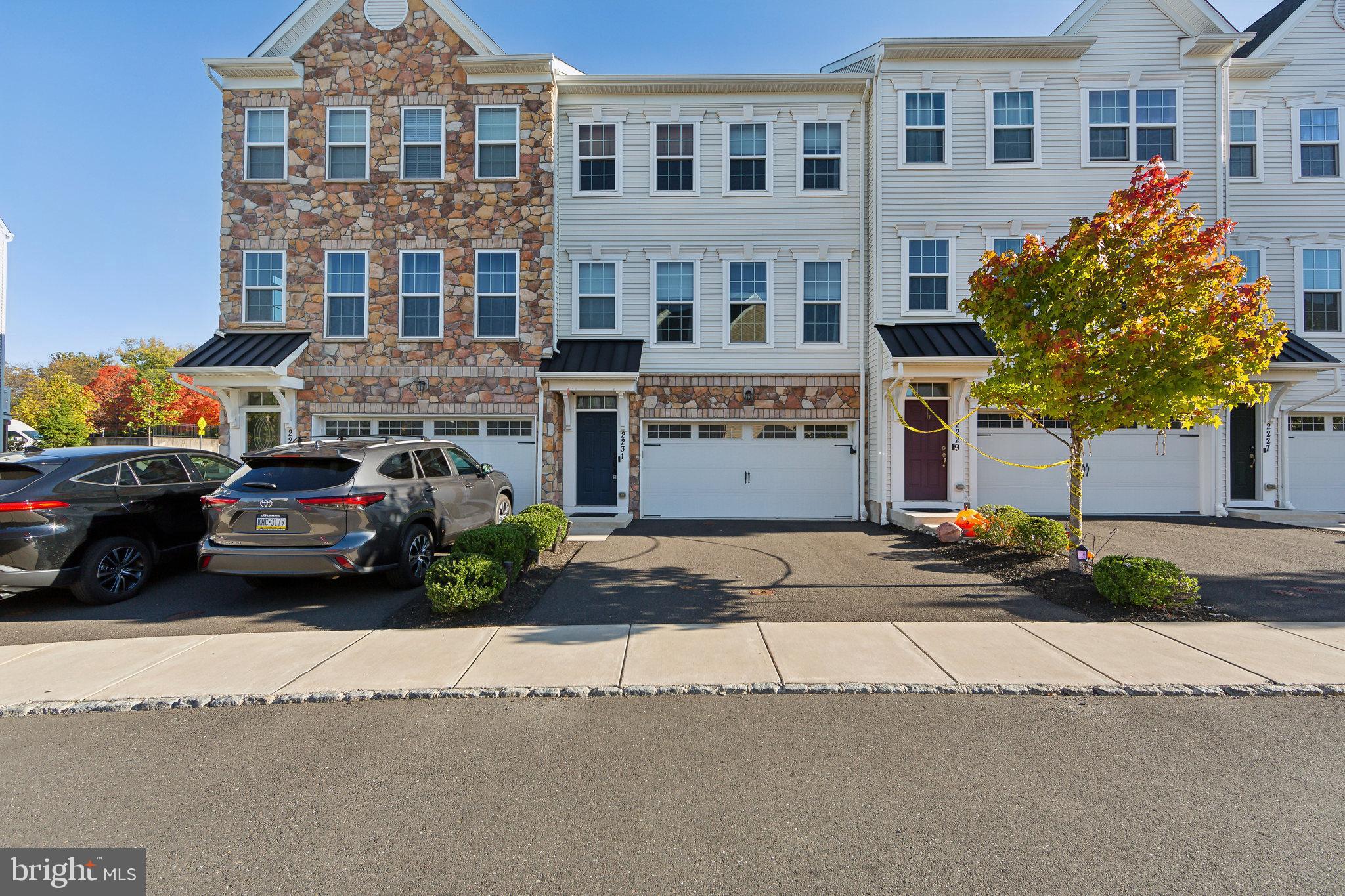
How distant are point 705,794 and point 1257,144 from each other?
62.9 feet

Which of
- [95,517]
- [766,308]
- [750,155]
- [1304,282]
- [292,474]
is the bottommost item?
[95,517]

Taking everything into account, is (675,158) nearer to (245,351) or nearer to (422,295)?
(422,295)

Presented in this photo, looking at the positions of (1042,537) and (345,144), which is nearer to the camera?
(1042,537)

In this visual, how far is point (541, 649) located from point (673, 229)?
1125 cm

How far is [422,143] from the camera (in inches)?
566

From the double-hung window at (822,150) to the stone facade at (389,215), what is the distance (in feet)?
18.8

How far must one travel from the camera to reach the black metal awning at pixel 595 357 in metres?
13.8

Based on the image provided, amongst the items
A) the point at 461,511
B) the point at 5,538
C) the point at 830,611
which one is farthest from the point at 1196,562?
the point at 5,538

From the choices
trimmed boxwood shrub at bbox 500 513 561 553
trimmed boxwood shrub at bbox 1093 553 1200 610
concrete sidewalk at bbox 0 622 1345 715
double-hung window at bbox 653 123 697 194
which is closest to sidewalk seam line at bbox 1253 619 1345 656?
concrete sidewalk at bbox 0 622 1345 715

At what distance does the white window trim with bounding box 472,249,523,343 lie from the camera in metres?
14.3

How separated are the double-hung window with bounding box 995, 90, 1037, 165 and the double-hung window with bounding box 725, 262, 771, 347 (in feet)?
16.0

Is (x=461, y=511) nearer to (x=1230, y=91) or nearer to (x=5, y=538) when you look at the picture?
(x=5, y=538)

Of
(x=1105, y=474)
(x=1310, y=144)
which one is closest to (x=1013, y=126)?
(x=1310, y=144)

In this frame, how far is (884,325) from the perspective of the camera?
13469 millimetres
